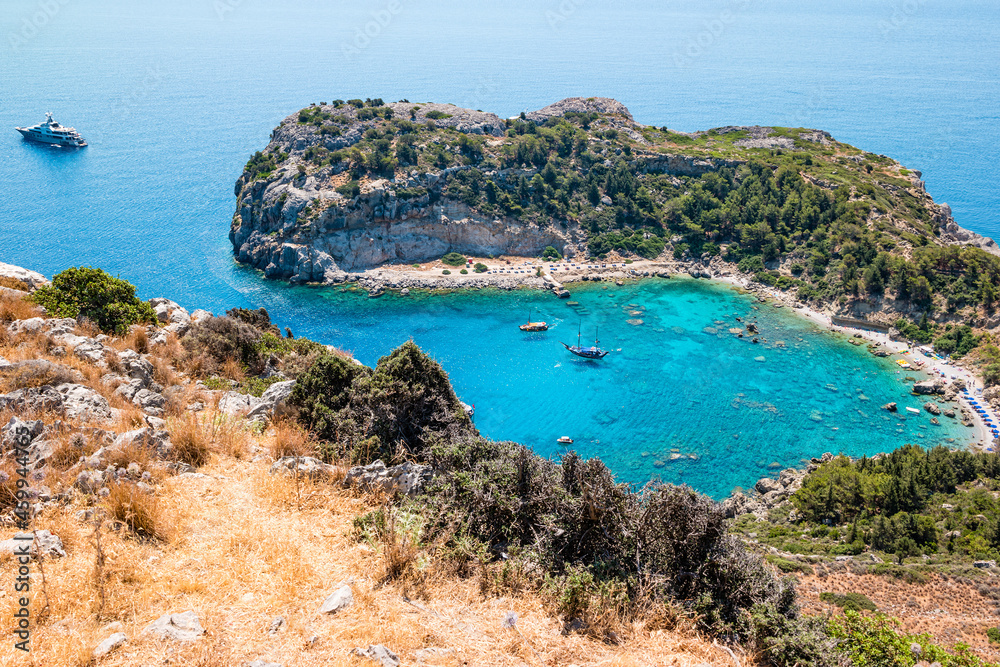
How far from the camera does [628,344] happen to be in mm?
55562

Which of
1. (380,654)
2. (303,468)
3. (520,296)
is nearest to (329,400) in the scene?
(303,468)

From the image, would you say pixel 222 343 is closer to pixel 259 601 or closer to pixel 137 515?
pixel 137 515

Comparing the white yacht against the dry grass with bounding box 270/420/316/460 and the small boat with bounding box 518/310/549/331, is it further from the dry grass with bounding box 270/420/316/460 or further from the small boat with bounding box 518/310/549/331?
the dry grass with bounding box 270/420/316/460

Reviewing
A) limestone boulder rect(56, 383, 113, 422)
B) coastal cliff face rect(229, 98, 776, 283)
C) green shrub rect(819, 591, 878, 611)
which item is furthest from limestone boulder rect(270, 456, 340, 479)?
coastal cliff face rect(229, 98, 776, 283)

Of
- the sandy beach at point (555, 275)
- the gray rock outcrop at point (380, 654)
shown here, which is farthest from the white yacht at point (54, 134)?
the gray rock outcrop at point (380, 654)

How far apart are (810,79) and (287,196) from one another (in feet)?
632

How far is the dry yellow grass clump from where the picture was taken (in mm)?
5898

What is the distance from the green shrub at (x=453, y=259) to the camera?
Result: 71000 mm

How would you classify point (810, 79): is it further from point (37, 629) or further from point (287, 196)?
point (37, 629)

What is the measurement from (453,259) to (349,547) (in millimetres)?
64860

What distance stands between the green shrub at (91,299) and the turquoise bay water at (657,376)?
27.5m

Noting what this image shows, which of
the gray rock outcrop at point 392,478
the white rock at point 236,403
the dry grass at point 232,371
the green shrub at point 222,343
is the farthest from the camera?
the green shrub at point 222,343

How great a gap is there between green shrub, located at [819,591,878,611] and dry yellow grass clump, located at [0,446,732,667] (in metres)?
16.2

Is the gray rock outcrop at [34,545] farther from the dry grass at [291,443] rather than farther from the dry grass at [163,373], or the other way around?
the dry grass at [163,373]
